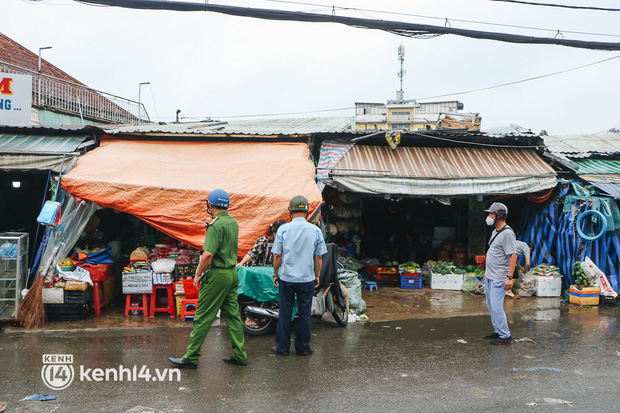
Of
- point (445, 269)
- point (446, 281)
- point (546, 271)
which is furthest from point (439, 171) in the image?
point (546, 271)

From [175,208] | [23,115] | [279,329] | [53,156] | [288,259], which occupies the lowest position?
[279,329]

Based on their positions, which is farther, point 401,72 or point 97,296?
point 401,72

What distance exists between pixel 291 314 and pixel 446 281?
231 inches

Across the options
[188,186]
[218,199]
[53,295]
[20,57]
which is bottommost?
[53,295]

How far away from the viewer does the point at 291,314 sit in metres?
5.79

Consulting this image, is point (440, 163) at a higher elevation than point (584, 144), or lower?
lower

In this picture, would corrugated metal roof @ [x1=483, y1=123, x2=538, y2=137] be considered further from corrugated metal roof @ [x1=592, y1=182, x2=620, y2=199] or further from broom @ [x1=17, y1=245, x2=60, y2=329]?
broom @ [x1=17, y1=245, x2=60, y2=329]

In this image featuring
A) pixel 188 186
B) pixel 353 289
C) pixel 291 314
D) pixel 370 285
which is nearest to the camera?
pixel 291 314

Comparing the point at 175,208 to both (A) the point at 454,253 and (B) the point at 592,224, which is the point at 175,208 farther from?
(B) the point at 592,224

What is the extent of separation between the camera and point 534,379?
5.02m

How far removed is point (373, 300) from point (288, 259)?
4.22m

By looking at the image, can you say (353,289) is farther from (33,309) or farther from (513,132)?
(513,132)

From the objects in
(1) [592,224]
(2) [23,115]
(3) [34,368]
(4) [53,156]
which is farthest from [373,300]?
(2) [23,115]

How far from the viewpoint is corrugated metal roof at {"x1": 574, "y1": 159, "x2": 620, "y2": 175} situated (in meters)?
9.98
